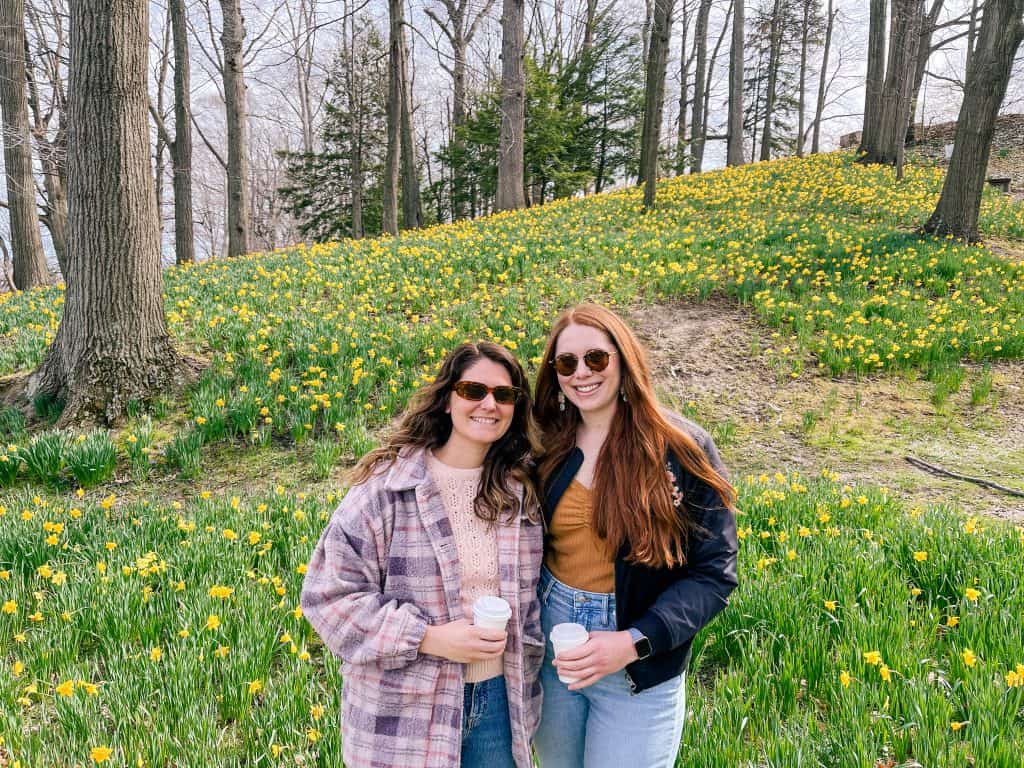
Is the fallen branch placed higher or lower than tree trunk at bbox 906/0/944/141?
lower

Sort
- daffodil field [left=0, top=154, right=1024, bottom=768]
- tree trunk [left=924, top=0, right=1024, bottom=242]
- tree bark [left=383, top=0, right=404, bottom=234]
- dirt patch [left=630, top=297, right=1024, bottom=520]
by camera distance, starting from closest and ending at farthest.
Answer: daffodil field [left=0, top=154, right=1024, bottom=768] → dirt patch [left=630, top=297, right=1024, bottom=520] → tree trunk [left=924, top=0, right=1024, bottom=242] → tree bark [left=383, top=0, right=404, bottom=234]

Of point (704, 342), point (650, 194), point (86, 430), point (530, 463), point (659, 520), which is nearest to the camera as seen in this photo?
point (659, 520)

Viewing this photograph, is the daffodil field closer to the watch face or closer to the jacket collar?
the watch face

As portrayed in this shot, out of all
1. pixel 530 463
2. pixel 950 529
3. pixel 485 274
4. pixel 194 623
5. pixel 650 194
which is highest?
Answer: pixel 650 194

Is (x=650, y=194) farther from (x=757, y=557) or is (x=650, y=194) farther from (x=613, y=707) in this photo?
(x=613, y=707)

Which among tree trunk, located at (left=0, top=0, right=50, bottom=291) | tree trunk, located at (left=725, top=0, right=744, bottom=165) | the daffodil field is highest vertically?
tree trunk, located at (left=725, top=0, right=744, bottom=165)

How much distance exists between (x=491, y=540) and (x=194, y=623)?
5.20 feet

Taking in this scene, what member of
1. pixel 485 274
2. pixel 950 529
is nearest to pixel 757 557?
pixel 950 529

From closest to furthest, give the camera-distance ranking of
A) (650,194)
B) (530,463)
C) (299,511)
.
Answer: (530,463), (299,511), (650,194)

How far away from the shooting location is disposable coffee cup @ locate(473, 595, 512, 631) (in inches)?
51.2

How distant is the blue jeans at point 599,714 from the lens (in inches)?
59.4

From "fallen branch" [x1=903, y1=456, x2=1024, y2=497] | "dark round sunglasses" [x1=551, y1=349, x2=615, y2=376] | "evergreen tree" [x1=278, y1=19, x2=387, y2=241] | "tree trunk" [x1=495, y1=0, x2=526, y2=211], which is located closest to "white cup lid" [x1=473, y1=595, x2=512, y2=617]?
"dark round sunglasses" [x1=551, y1=349, x2=615, y2=376]

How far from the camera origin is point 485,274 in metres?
8.00

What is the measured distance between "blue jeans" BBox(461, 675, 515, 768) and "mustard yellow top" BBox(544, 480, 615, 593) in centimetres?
30
